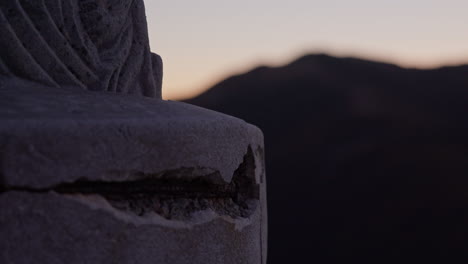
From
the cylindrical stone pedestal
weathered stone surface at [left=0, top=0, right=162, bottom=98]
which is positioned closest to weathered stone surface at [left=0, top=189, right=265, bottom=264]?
the cylindrical stone pedestal

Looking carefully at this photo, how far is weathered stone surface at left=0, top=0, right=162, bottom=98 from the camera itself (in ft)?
5.90

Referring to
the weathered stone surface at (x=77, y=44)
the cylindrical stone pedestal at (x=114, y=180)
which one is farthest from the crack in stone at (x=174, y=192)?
the weathered stone surface at (x=77, y=44)

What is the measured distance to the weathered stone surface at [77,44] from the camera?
1799 millimetres

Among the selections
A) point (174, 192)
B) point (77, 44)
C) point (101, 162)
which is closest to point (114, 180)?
point (101, 162)

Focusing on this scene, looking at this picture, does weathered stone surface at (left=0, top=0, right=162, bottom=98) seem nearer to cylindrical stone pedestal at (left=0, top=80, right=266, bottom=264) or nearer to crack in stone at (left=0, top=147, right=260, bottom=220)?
cylindrical stone pedestal at (left=0, top=80, right=266, bottom=264)

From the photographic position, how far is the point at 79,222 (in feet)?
4.85

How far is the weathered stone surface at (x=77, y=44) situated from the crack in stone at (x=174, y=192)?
0.42 metres

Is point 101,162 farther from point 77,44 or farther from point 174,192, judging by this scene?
point 77,44

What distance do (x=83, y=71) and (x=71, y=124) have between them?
47 centimetres

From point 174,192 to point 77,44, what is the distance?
56 cm

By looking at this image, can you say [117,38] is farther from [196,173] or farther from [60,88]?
[196,173]

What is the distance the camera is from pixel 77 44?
193 centimetres

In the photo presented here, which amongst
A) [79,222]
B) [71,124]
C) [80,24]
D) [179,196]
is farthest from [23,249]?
[80,24]

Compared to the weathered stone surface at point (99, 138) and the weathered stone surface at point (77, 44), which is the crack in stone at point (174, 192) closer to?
the weathered stone surface at point (99, 138)
